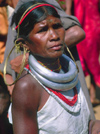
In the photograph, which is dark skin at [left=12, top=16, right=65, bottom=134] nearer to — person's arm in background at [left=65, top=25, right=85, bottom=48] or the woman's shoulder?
the woman's shoulder

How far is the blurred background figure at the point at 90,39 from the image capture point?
204 inches

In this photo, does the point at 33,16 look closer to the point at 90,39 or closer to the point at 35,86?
the point at 35,86

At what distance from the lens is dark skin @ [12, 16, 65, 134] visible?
1.70 metres

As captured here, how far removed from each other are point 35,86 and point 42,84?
6cm

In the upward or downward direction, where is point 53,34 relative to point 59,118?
upward

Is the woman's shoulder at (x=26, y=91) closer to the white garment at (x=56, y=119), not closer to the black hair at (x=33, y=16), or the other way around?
the white garment at (x=56, y=119)

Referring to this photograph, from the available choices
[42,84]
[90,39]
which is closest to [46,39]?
[42,84]

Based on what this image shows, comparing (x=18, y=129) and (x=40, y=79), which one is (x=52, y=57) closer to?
(x=40, y=79)

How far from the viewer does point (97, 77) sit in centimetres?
540

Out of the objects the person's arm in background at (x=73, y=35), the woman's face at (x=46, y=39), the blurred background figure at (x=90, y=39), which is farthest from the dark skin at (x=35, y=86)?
the blurred background figure at (x=90, y=39)

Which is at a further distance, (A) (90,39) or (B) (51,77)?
(A) (90,39)

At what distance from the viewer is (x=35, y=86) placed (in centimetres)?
176

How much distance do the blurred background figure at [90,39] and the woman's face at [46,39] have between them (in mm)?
3354

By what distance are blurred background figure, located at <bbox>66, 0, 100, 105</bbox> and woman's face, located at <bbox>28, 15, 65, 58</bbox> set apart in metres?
3.35
